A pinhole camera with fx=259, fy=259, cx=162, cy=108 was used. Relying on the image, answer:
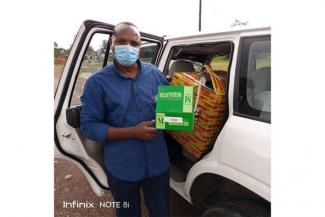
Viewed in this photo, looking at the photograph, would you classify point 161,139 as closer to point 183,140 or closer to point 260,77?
point 183,140

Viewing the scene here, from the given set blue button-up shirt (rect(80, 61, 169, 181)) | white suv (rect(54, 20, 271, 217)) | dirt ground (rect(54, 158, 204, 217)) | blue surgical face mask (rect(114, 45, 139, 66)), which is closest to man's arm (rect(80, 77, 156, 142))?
blue button-up shirt (rect(80, 61, 169, 181))

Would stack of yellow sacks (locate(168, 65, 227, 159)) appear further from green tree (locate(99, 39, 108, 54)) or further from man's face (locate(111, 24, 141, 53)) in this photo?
green tree (locate(99, 39, 108, 54))

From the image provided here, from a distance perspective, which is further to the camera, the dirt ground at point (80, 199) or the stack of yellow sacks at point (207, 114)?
the dirt ground at point (80, 199)

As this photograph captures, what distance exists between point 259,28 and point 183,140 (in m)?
1.02

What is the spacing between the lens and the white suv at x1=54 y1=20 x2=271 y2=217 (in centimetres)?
154

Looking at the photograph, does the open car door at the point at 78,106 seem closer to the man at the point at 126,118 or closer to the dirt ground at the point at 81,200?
the man at the point at 126,118

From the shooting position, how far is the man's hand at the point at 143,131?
164cm

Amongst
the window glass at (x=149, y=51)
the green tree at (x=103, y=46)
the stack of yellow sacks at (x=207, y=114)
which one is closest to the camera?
the stack of yellow sacks at (x=207, y=114)

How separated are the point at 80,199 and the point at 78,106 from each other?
1651mm

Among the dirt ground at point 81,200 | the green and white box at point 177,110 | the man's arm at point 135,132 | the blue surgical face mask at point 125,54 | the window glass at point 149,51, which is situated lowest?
the dirt ground at point 81,200

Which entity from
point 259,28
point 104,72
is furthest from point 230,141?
point 104,72

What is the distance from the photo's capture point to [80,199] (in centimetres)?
321

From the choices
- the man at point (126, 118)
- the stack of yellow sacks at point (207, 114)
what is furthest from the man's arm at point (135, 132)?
the stack of yellow sacks at point (207, 114)

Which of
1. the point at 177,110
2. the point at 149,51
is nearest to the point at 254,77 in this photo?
the point at 177,110
